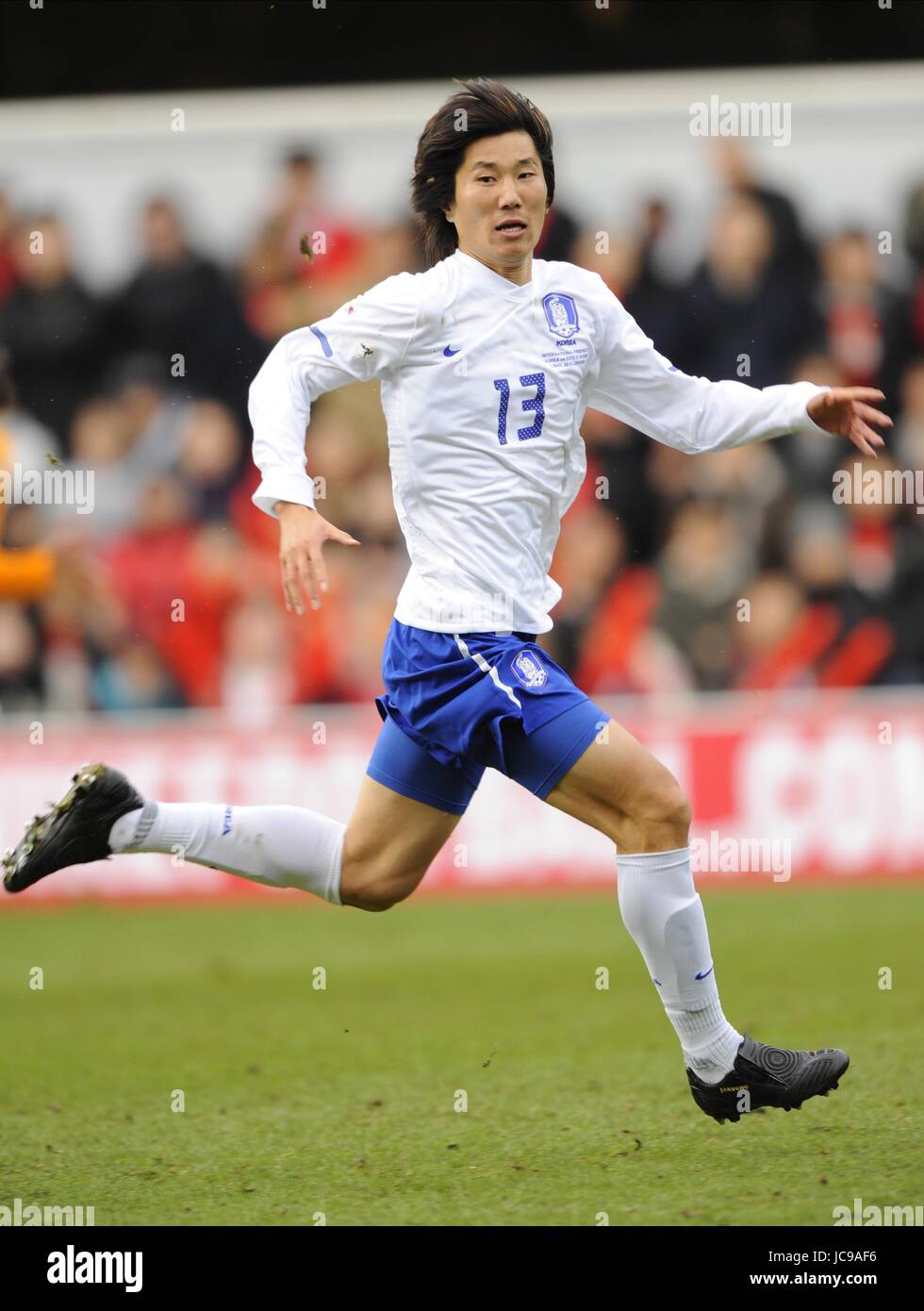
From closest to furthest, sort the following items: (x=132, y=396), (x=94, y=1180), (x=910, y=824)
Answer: (x=94, y=1180) < (x=910, y=824) < (x=132, y=396)

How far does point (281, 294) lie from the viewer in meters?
11.7

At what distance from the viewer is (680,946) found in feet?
15.8

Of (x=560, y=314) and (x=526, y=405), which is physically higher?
(x=560, y=314)

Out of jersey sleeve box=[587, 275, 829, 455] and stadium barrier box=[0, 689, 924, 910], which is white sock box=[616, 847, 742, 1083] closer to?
jersey sleeve box=[587, 275, 829, 455]

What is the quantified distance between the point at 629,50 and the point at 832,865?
5.82 meters

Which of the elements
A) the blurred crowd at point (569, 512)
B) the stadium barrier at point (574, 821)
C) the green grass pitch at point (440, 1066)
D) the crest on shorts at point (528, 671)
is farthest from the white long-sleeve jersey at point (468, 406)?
the blurred crowd at point (569, 512)

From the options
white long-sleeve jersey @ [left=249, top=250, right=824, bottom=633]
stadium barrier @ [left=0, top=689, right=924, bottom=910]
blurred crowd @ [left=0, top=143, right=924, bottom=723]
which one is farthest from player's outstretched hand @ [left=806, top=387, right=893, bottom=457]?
blurred crowd @ [left=0, top=143, right=924, bottom=723]

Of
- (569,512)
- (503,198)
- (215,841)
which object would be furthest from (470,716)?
(569,512)

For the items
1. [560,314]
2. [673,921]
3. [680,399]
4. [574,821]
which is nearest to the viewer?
[673,921]

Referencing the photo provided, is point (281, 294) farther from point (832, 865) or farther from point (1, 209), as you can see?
point (832, 865)

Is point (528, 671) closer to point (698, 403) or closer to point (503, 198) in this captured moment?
point (698, 403)

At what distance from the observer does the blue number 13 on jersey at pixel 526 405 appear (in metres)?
4.89

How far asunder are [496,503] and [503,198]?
0.78m
